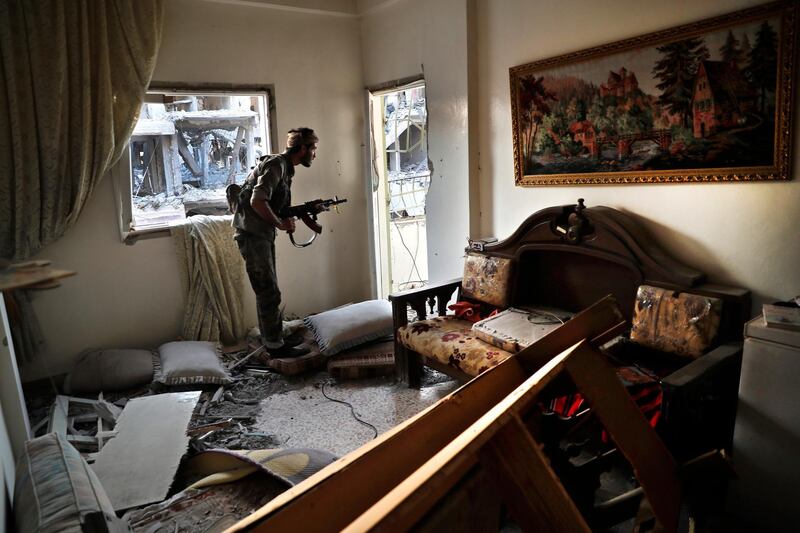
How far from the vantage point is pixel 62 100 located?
3324 mm

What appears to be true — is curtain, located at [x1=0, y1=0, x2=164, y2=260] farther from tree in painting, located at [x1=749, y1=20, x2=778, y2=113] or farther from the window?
tree in painting, located at [x1=749, y1=20, x2=778, y2=113]

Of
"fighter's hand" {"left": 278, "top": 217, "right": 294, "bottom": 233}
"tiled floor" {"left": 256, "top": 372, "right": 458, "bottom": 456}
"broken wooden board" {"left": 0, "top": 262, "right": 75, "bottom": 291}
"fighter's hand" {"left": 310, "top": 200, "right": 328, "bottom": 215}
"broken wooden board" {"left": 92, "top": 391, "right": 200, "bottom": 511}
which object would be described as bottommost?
"tiled floor" {"left": 256, "top": 372, "right": 458, "bottom": 456}

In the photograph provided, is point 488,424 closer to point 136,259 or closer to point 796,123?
point 796,123

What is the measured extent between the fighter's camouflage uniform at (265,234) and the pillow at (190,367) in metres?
0.41

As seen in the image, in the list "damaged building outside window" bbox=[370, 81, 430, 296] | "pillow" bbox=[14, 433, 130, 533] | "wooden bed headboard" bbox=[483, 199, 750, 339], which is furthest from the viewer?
"damaged building outside window" bbox=[370, 81, 430, 296]

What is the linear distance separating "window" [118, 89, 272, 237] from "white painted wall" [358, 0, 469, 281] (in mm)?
1208

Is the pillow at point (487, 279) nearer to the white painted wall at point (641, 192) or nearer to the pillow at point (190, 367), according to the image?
the white painted wall at point (641, 192)

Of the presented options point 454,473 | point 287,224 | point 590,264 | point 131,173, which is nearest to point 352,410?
point 287,224

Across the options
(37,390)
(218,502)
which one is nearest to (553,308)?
(218,502)

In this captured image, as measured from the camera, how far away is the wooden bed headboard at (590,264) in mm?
2314

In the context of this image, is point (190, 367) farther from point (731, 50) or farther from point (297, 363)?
point (731, 50)

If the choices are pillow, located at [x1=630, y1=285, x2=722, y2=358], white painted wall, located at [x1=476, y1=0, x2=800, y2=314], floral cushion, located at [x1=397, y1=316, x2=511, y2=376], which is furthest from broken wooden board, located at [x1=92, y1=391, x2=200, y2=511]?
white painted wall, located at [x1=476, y1=0, x2=800, y2=314]

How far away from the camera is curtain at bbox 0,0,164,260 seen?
320cm

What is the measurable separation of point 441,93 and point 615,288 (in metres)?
1.89
